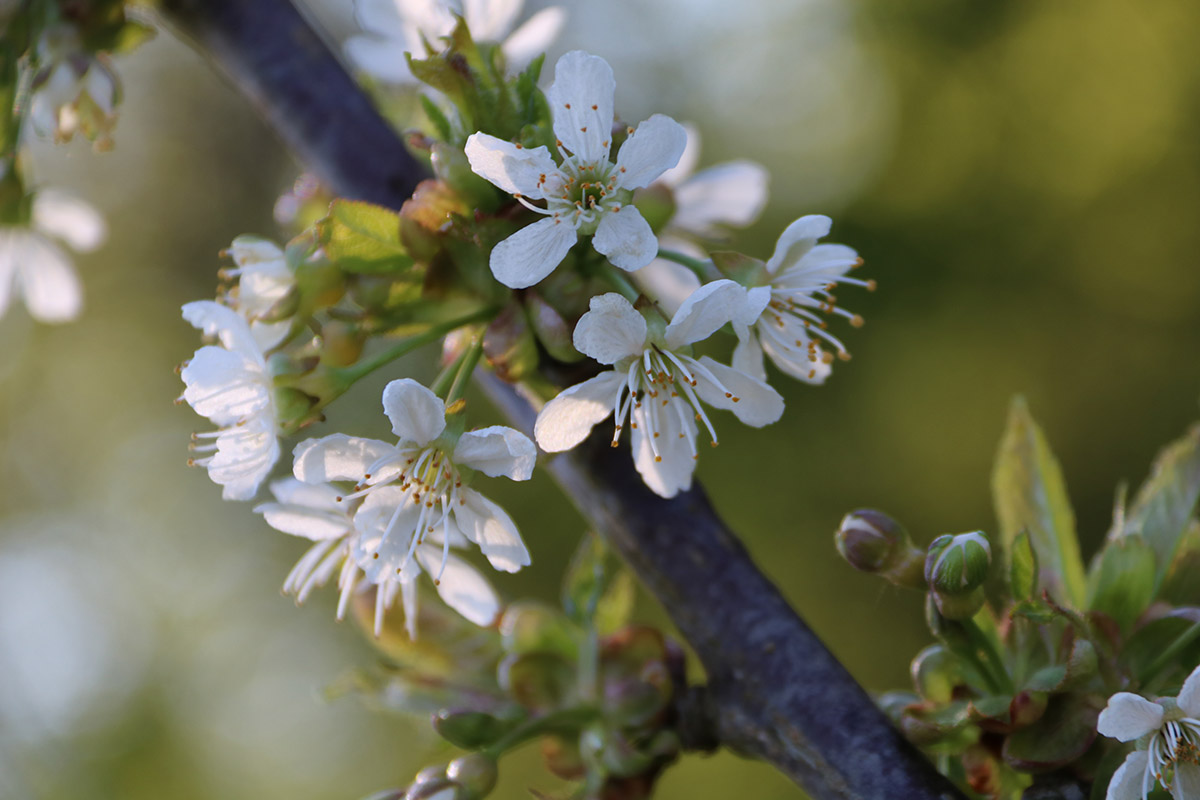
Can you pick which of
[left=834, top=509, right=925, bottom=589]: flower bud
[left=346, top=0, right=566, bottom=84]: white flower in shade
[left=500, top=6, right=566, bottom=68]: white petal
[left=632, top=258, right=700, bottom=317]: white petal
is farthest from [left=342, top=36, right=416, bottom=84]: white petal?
[left=834, top=509, right=925, bottom=589]: flower bud

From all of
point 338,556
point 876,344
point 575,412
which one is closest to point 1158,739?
point 575,412

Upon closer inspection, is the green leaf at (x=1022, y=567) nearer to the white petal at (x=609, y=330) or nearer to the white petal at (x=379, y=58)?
the white petal at (x=609, y=330)

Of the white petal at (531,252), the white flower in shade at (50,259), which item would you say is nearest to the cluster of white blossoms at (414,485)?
the white petal at (531,252)

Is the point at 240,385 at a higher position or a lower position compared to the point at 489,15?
lower

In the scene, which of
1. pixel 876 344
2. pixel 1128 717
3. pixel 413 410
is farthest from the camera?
pixel 876 344

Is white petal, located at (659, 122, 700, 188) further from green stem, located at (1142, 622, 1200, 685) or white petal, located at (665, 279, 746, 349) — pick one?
green stem, located at (1142, 622, 1200, 685)

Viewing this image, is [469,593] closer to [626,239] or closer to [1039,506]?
[626,239]

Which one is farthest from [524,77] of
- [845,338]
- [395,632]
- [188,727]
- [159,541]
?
[159,541]
